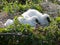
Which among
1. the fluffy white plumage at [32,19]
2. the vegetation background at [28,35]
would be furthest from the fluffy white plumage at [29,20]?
the vegetation background at [28,35]

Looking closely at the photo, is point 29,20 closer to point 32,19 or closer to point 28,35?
point 32,19

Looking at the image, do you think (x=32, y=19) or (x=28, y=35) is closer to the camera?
(x=28, y=35)

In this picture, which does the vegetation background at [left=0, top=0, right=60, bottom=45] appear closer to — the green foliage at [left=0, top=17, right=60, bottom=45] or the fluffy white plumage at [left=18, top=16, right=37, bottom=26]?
the green foliage at [left=0, top=17, right=60, bottom=45]

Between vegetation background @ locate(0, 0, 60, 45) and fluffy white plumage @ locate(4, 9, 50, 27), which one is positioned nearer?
vegetation background @ locate(0, 0, 60, 45)

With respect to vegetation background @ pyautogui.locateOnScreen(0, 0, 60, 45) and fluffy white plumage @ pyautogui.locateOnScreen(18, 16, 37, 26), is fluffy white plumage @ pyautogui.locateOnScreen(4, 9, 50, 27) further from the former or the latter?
vegetation background @ pyautogui.locateOnScreen(0, 0, 60, 45)

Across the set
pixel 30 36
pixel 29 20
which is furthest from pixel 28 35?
pixel 29 20

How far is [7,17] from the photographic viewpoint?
24.5 feet

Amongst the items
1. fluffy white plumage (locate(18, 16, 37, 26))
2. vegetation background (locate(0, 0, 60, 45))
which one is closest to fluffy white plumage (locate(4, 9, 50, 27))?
fluffy white plumage (locate(18, 16, 37, 26))

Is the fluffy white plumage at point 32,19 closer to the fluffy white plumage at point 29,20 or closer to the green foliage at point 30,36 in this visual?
the fluffy white plumage at point 29,20

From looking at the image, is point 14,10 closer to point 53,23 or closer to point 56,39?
point 53,23

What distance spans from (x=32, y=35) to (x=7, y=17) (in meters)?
1.85

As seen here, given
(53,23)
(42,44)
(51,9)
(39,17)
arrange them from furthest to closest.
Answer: (51,9), (39,17), (53,23), (42,44)

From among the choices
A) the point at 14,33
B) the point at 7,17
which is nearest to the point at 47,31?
the point at 14,33

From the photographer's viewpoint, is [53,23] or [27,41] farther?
[53,23]
